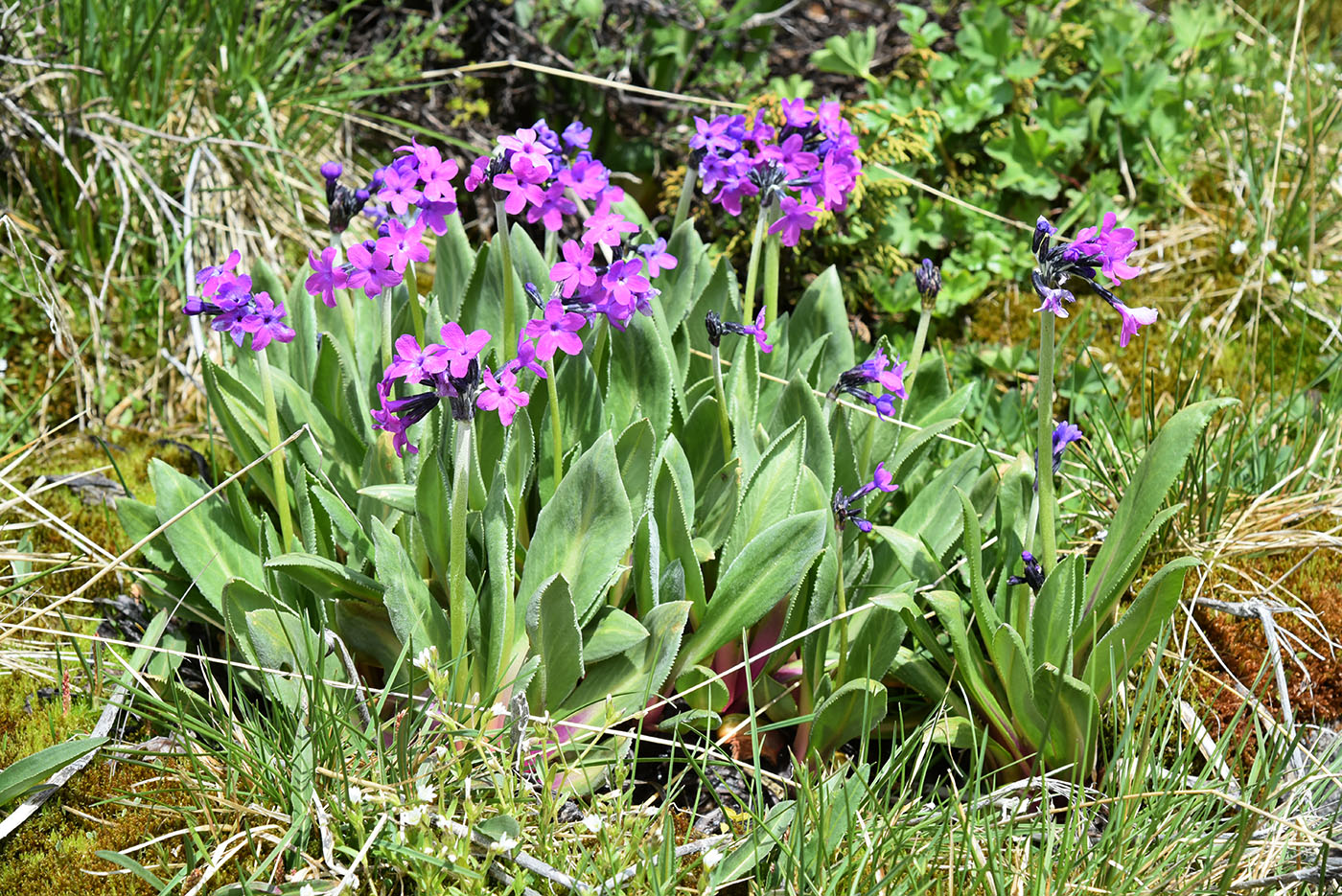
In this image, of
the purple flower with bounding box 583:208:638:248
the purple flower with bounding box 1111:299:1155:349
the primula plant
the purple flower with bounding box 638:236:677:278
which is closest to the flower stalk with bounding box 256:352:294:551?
the primula plant

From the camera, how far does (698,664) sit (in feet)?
7.22

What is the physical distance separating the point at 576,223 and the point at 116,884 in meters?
2.58

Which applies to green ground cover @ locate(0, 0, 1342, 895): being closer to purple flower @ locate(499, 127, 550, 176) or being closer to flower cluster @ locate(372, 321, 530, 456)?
flower cluster @ locate(372, 321, 530, 456)

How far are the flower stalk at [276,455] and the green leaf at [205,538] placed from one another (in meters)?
0.08

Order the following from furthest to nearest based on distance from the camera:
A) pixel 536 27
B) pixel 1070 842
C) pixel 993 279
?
1. pixel 536 27
2. pixel 993 279
3. pixel 1070 842

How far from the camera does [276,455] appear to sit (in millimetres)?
2123

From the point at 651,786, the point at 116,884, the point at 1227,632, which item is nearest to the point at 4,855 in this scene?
the point at 116,884

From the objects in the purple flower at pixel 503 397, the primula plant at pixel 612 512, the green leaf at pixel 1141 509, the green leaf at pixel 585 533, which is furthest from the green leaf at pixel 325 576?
the green leaf at pixel 1141 509

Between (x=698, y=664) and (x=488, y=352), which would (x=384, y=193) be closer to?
(x=488, y=352)

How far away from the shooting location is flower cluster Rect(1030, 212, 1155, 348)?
1.69 meters

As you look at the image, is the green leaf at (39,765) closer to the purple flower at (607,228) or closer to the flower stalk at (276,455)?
the flower stalk at (276,455)

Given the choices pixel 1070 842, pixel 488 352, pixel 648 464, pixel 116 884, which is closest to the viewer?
pixel 1070 842

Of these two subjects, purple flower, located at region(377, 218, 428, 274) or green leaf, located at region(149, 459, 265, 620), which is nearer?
purple flower, located at region(377, 218, 428, 274)

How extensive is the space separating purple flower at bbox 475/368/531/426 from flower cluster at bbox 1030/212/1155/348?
2.68 feet
